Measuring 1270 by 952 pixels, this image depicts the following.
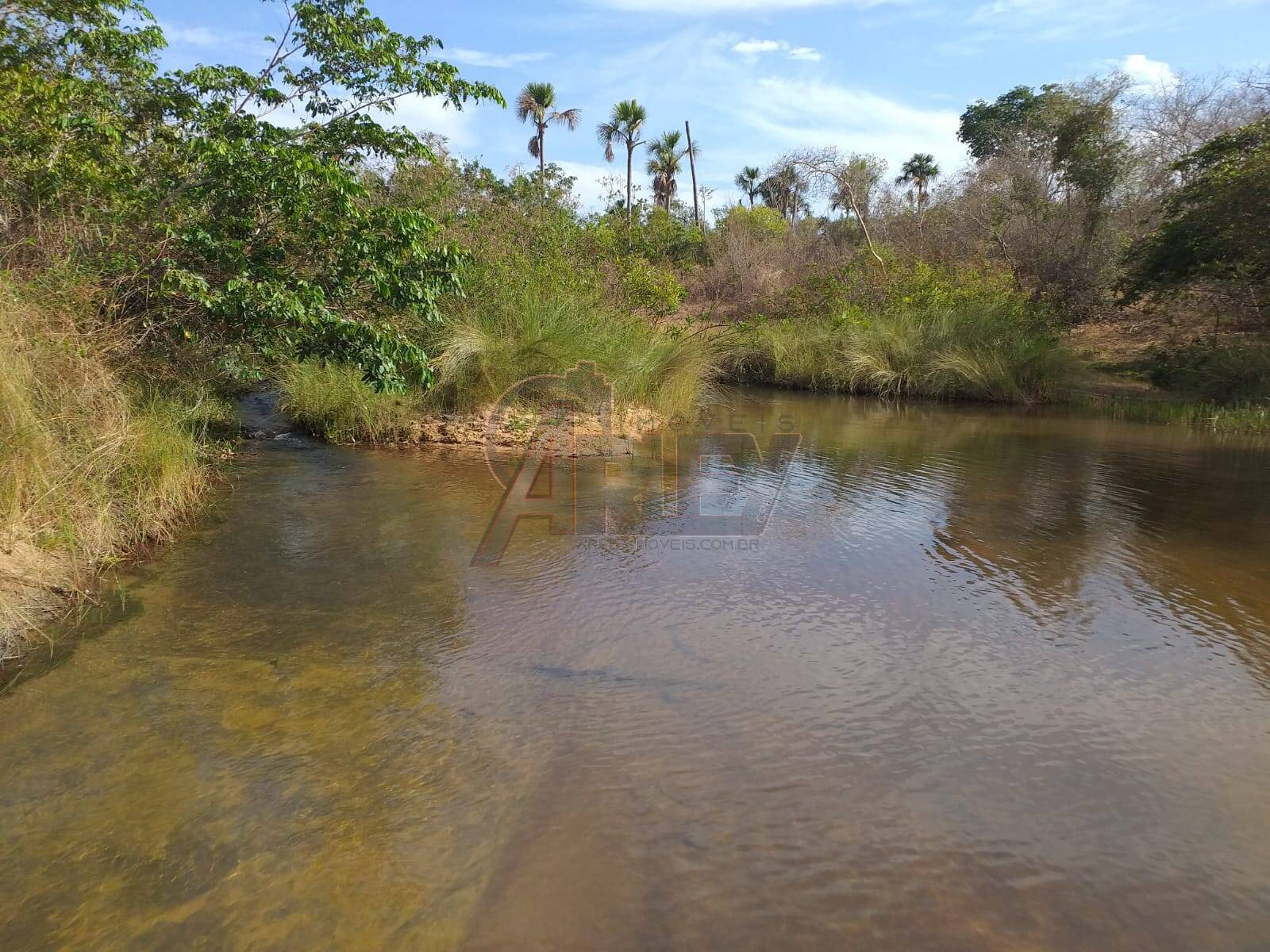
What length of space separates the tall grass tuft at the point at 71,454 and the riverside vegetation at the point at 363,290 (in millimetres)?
19

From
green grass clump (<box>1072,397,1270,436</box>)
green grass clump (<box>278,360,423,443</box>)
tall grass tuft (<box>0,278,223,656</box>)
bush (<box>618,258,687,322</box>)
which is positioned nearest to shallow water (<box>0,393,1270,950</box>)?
tall grass tuft (<box>0,278,223,656</box>)

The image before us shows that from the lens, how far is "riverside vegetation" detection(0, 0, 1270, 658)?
5008 millimetres

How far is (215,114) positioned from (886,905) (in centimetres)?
758

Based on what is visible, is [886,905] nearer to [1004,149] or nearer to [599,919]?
[599,919]

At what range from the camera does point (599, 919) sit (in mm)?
2154

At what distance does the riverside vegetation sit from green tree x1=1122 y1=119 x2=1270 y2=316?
0.05m

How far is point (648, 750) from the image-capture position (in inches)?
118

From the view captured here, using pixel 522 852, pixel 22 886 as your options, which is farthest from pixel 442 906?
pixel 22 886

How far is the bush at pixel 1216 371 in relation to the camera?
13109 millimetres

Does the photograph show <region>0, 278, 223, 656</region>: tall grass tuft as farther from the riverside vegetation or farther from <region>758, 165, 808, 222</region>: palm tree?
<region>758, 165, 808, 222</region>: palm tree

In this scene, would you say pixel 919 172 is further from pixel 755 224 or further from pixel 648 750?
pixel 648 750

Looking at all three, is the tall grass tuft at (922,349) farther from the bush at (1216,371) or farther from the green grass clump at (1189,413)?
the bush at (1216,371)

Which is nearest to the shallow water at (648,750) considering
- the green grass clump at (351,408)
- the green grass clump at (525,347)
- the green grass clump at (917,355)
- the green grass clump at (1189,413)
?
the green grass clump at (351,408)

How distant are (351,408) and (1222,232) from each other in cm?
1420
